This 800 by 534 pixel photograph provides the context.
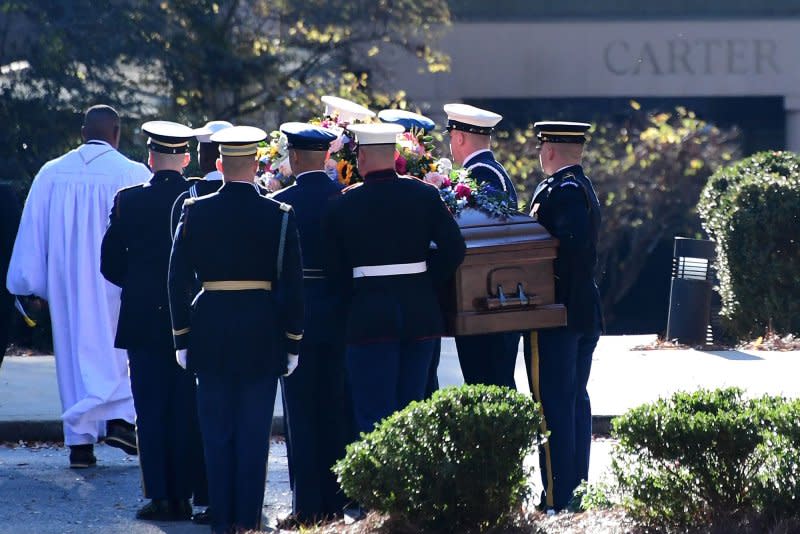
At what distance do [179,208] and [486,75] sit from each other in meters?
20.1

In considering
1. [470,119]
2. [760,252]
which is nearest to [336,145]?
[470,119]

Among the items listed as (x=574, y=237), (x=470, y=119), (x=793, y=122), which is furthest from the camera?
(x=793, y=122)

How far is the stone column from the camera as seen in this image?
87.0 feet

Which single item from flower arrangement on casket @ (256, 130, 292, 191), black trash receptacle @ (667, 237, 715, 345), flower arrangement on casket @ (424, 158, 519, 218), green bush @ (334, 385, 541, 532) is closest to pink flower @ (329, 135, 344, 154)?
flower arrangement on casket @ (256, 130, 292, 191)

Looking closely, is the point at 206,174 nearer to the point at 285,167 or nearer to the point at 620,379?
the point at 285,167

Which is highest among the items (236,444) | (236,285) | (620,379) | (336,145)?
(336,145)

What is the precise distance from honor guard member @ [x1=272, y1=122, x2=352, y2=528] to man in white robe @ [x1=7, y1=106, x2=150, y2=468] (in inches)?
76.9

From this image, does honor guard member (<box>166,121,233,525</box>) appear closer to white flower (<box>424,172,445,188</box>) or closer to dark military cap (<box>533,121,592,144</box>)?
white flower (<box>424,172,445,188</box>)

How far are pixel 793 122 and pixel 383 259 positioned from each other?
70.0 feet

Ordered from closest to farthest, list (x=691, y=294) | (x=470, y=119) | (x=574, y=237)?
(x=574, y=237) → (x=470, y=119) → (x=691, y=294)

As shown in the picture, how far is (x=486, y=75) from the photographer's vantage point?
26781 millimetres

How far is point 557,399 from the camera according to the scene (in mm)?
7078

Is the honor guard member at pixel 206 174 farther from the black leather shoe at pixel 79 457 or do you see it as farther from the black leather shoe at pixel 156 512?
the black leather shoe at pixel 79 457

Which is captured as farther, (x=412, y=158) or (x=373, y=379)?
(x=412, y=158)
